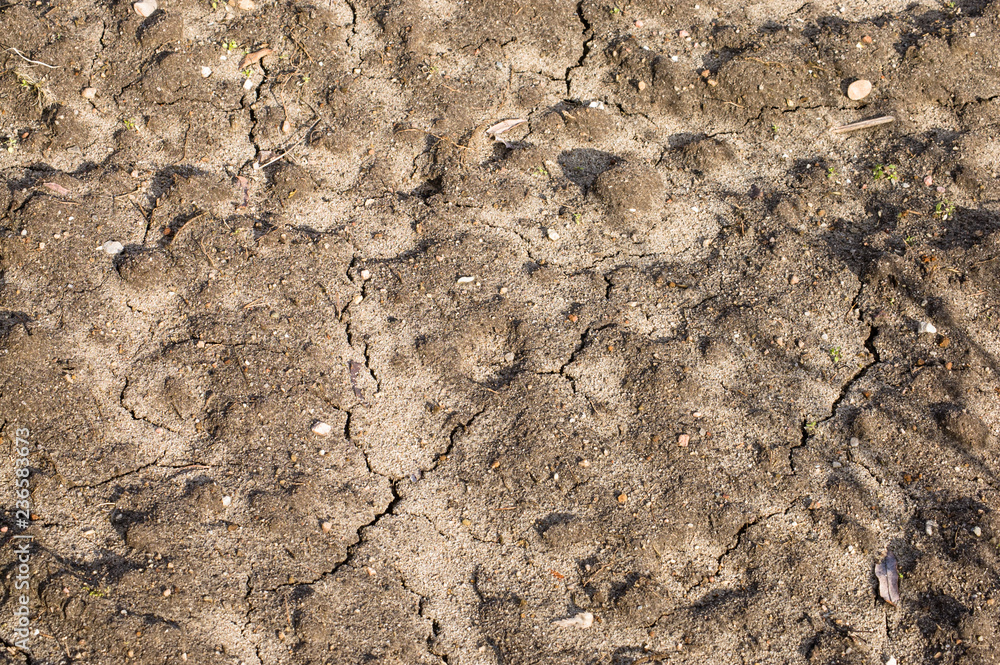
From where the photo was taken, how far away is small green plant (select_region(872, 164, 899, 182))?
3963mm

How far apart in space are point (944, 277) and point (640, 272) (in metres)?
1.37

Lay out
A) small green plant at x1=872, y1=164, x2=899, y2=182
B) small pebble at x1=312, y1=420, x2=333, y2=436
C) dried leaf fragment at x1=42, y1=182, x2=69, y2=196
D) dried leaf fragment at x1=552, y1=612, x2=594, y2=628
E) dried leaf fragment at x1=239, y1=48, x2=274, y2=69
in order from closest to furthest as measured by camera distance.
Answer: dried leaf fragment at x1=552, y1=612, x2=594, y2=628
small pebble at x1=312, y1=420, x2=333, y2=436
dried leaf fragment at x1=42, y1=182, x2=69, y2=196
small green plant at x1=872, y1=164, x2=899, y2=182
dried leaf fragment at x1=239, y1=48, x2=274, y2=69

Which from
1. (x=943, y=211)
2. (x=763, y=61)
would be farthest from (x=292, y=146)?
(x=943, y=211)

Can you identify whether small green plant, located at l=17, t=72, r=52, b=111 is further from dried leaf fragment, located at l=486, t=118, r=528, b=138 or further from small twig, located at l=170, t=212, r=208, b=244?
dried leaf fragment, located at l=486, t=118, r=528, b=138

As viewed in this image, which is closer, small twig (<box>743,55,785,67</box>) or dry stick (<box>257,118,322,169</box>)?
dry stick (<box>257,118,322,169</box>)

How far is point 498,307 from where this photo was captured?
361 cm

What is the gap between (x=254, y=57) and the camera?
14.1ft

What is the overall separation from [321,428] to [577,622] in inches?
51.0

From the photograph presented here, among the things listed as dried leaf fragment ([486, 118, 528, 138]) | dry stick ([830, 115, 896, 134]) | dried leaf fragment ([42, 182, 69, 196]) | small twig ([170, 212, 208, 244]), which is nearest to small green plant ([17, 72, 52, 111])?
dried leaf fragment ([42, 182, 69, 196])

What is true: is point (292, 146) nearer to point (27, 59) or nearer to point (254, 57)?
point (254, 57)

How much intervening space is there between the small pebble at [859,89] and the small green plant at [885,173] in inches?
18.3

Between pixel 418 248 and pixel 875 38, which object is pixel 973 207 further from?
pixel 418 248

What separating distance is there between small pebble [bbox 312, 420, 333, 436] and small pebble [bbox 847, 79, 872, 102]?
3.18 metres

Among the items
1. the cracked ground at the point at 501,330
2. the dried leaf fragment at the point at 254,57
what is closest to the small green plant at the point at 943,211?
the cracked ground at the point at 501,330
